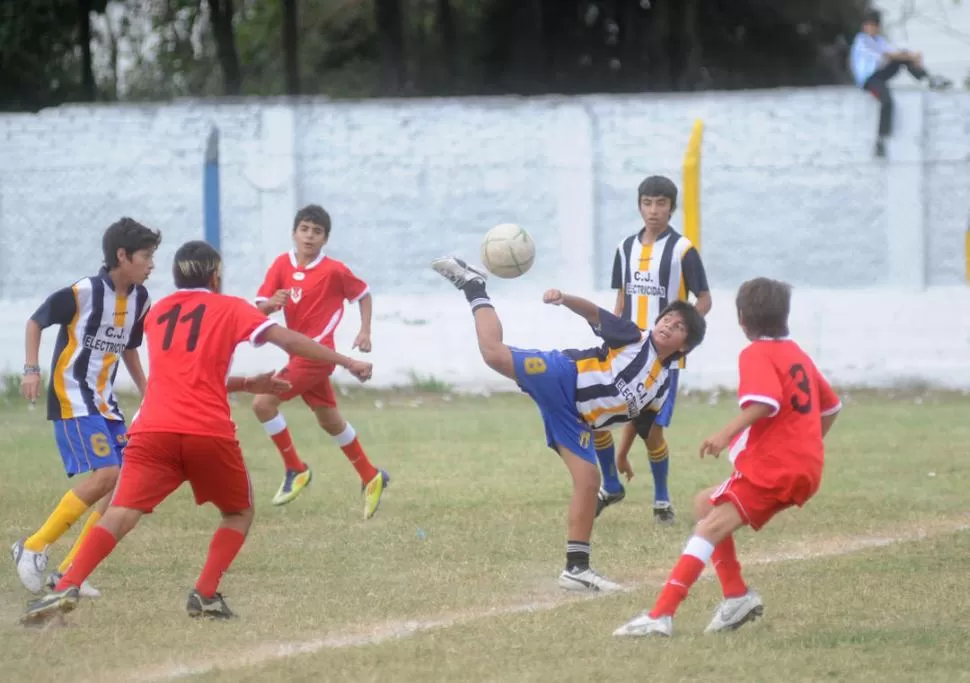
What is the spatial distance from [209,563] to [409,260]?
9.54m

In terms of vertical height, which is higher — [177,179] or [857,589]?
[177,179]

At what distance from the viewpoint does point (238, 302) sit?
6070 millimetres

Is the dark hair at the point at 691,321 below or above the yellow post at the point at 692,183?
below

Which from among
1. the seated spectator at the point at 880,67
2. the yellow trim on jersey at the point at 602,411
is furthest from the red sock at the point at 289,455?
the seated spectator at the point at 880,67

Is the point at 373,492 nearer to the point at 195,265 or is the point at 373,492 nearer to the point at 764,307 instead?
the point at 195,265

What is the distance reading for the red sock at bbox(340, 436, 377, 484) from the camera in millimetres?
8898

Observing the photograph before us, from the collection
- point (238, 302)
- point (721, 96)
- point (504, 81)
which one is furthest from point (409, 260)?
point (504, 81)

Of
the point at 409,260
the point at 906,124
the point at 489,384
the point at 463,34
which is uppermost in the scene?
the point at 463,34

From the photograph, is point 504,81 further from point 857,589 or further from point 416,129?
point 857,589

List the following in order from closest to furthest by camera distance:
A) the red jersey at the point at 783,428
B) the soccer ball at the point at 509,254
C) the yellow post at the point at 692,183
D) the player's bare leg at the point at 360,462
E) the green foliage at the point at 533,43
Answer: the red jersey at the point at 783,428
the soccer ball at the point at 509,254
the player's bare leg at the point at 360,462
the yellow post at the point at 692,183
the green foliage at the point at 533,43

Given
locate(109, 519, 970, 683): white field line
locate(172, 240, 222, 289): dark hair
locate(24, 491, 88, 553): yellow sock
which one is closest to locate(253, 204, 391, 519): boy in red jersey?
locate(24, 491, 88, 553): yellow sock

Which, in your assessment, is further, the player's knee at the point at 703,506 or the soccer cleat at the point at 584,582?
the soccer cleat at the point at 584,582

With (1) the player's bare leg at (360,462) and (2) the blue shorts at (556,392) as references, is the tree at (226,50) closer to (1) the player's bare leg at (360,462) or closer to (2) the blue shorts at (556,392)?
(1) the player's bare leg at (360,462)

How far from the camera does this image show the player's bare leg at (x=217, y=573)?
6043mm
